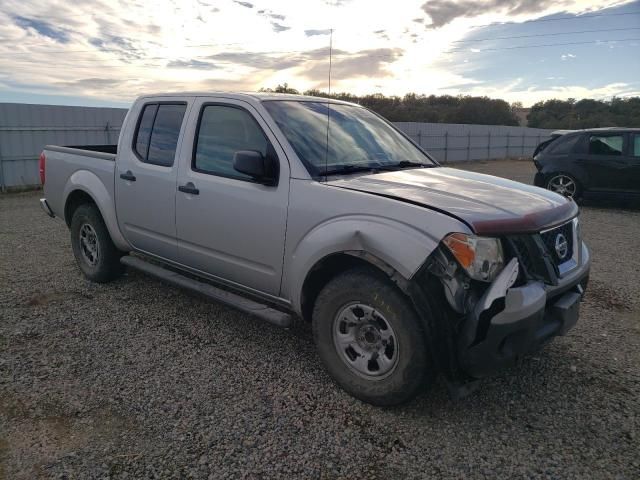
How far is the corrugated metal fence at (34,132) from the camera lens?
1333 cm

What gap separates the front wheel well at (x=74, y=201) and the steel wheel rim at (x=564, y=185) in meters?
9.33

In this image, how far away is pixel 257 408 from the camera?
3037 millimetres

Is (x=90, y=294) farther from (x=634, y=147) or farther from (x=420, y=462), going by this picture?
(x=634, y=147)

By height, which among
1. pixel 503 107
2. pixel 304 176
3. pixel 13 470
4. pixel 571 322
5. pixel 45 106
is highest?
pixel 503 107

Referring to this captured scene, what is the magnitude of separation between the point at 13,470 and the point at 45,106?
14049mm

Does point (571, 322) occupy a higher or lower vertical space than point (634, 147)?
lower

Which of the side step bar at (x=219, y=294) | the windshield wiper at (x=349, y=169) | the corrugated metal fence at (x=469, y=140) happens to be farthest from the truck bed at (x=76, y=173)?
the corrugated metal fence at (x=469, y=140)

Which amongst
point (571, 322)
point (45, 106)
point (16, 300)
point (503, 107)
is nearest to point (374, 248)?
point (571, 322)

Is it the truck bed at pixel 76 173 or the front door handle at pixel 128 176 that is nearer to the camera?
the front door handle at pixel 128 176

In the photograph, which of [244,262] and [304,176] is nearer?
[304,176]

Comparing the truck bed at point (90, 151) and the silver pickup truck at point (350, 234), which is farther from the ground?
the truck bed at point (90, 151)

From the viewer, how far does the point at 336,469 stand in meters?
2.52

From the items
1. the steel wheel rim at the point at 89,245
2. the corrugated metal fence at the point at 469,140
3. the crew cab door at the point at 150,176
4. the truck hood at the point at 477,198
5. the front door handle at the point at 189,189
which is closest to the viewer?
the truck hood at the point at 477,198

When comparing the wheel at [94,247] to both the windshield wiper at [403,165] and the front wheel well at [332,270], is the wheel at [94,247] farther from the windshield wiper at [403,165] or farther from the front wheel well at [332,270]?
the windshield wiper at [403,165]
